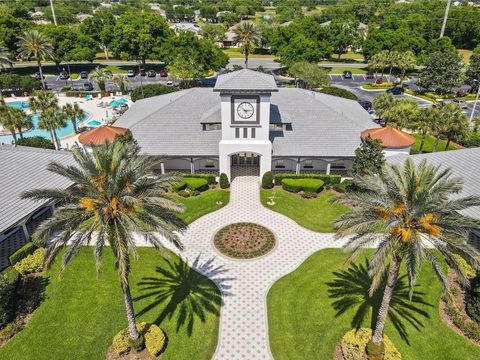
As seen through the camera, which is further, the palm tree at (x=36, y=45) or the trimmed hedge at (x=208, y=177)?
the palm tree at (x=36, y=45)

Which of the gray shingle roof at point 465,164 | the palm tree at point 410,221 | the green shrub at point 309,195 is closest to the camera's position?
the palm tree at point 410,221

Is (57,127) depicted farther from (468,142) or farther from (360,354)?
(468,142)

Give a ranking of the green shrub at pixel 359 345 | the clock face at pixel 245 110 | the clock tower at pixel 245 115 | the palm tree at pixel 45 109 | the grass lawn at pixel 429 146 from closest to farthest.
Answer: the green shrub at pixel 359 345, the clock tower at pixel 245 115, the clock face at pixel 245 110, the palm tree at pixel 45 109, the grass lawn at pixel 429 146

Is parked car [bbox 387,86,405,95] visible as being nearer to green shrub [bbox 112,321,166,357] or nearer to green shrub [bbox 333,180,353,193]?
green shrub [bbox 333,180,353,193]

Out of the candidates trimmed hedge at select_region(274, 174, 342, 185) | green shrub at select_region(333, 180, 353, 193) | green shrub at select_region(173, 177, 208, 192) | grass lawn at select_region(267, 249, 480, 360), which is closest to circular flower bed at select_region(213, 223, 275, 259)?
grass lawn at select_region(267, 249, 480, 360)

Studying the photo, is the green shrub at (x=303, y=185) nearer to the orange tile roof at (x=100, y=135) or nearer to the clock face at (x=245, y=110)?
the clock face at (x=245, y=110)

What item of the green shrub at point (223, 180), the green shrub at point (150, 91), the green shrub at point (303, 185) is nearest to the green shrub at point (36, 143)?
the green shrub at point (150, 91)
